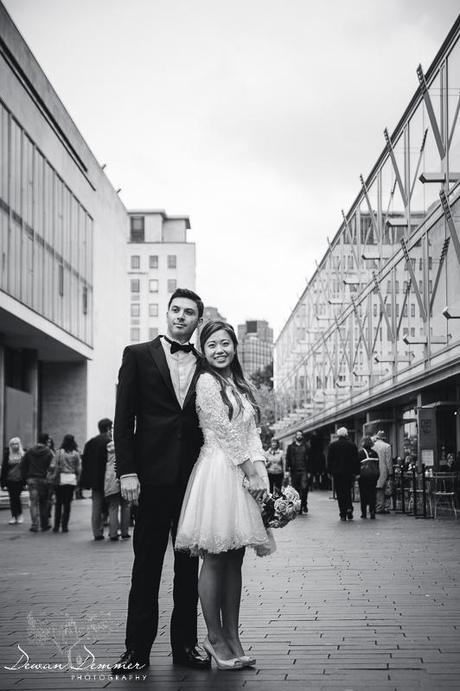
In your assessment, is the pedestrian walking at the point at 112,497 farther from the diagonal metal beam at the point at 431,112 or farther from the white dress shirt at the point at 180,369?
the diagonal metal beam at the point at 431,112

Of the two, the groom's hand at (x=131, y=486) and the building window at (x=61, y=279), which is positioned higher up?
the building window at (x=61, y=279)

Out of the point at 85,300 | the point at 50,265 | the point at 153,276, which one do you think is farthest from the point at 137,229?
the point at 50,265

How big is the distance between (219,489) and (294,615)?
2.24 meters

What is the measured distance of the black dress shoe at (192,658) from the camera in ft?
17.1

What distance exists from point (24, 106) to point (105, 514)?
2003 centimetres

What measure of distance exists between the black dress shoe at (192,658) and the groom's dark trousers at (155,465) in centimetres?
3

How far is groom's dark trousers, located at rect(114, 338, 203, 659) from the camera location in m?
5.27

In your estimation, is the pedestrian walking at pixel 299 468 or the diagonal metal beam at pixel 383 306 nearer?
the pedestrian walking at pixel 299 468

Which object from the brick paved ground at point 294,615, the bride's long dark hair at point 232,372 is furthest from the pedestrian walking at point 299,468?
the bride's long dark hair at point 232,372

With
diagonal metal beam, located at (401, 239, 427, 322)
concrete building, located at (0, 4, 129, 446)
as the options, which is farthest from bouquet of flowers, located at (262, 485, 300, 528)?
concrete building, located at (0, 4, 129, 446)

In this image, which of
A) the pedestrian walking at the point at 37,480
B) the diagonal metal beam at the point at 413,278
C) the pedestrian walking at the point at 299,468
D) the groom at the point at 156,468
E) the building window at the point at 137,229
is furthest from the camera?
the building window at the point at 137,229

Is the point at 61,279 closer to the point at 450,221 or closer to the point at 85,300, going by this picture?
the point at 85,300

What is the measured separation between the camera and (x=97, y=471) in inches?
603

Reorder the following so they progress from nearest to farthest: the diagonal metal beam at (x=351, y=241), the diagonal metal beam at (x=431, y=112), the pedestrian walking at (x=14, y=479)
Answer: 1. the pedestrian walking at (x=14, y=479)
2. the diagonal metal beam at (x=431, y=112)
3. the diagonal metal beam at (x=351, y=241)
